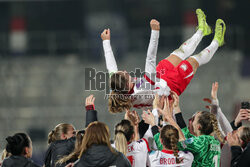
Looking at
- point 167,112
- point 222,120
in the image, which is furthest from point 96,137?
point 222,120

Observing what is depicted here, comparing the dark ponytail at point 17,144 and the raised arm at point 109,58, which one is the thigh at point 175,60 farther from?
the dark ponytail at point 17,144

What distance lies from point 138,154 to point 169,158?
0.33 m

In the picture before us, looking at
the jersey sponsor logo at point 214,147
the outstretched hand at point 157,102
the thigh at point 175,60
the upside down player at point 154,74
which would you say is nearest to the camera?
the jersey sponsor logo at point 214,147

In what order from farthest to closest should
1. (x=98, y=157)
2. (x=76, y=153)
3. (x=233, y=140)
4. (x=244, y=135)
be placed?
(x=244, y=135), (x=233, y=140), (x=76, y=153), (x=98, y=157)

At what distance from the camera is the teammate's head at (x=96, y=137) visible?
388 cm

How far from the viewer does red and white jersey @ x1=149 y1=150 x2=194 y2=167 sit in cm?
436

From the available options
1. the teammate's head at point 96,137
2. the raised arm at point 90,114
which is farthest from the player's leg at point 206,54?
the teammate's head at point 96,137

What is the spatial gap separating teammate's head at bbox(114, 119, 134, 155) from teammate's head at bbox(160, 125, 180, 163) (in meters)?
0.34

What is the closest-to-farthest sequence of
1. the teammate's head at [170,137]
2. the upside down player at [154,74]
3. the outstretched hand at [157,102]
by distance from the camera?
1. the teammate's head at [170,137]
2. the outstretched hand at [157,102]
3. the upside down player at [154,74]

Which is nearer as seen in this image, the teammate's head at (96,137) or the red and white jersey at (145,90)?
the teammate's head at (96,137)

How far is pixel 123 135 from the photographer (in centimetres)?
444

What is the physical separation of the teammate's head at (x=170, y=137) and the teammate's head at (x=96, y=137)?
606 mm

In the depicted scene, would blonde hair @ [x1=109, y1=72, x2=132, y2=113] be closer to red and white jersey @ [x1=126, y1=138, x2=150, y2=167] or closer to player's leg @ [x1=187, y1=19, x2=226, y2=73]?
red and white jersey @ [x1=126, y1=138, x2=150, y2=167]

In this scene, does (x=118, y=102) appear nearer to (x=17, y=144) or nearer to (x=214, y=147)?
(x=214, y=147)
